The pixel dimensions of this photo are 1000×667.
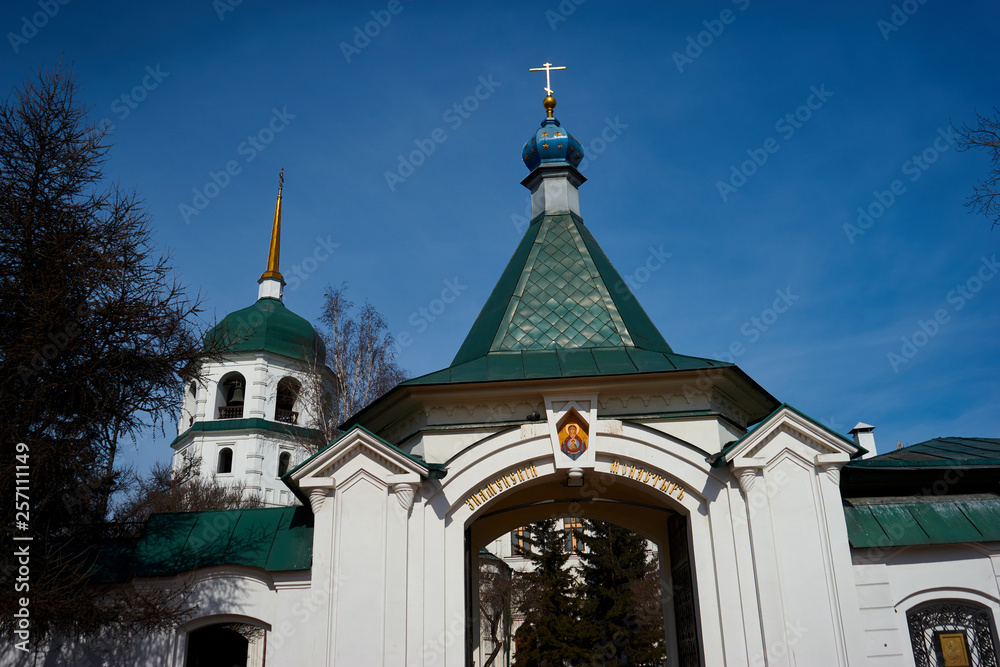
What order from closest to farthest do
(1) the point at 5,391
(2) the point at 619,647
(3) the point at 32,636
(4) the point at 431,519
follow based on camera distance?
(1) the point at 5,391, (3) the point at 32,636, (4) the point at 431,519, (2) the point at 619,647

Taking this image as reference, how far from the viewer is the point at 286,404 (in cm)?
3531

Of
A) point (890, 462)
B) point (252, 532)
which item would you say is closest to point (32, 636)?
point (252, 532)

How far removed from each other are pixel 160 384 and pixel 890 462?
8.01 metres

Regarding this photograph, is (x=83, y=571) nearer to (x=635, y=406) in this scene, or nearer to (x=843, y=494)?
(x=635, y=406)

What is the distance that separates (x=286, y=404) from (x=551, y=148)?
24.8 m

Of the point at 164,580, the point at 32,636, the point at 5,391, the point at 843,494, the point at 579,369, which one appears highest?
the point at 579,369

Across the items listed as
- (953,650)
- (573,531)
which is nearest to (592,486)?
(953,650)

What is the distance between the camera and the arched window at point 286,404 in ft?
111

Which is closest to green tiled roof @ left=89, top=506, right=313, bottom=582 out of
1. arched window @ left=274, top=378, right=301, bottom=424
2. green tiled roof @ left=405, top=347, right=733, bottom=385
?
green tiled roof @ left=405, top=347, right=733, bottom=385

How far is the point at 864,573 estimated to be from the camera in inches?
343

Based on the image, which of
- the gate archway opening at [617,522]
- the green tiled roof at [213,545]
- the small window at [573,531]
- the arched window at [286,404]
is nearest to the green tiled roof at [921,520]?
the gate archway opening at [617,522]

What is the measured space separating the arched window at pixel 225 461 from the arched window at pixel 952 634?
1191 inches

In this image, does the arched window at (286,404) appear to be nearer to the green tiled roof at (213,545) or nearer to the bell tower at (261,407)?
the bell tower at (261,407)

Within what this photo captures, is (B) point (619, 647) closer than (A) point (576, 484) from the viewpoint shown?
No
